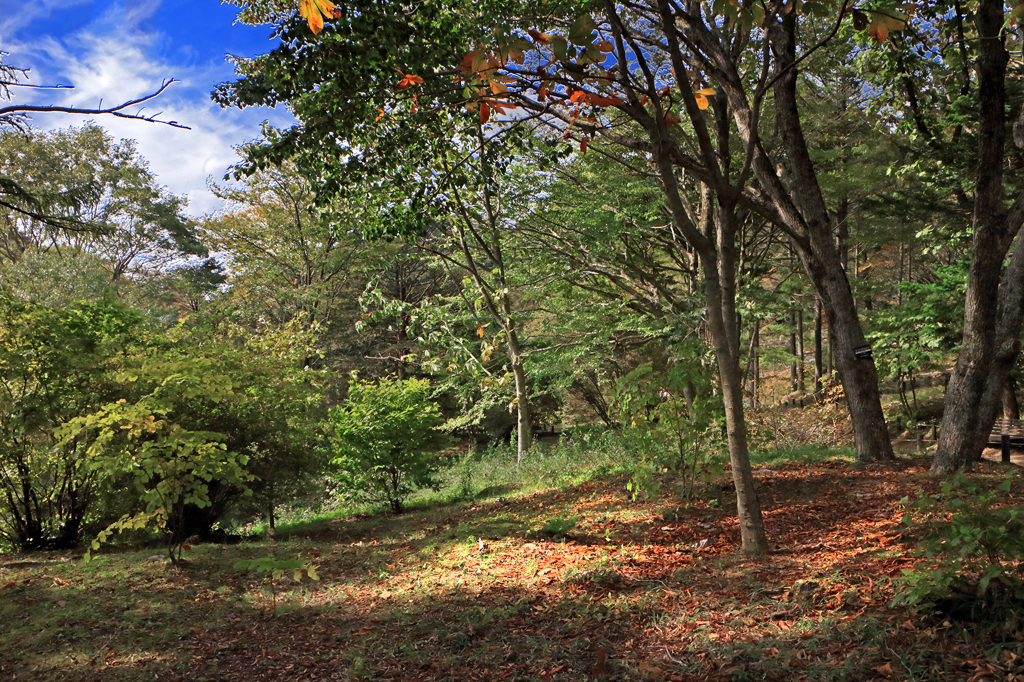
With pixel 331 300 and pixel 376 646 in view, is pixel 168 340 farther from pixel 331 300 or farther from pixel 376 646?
pixel 331 300

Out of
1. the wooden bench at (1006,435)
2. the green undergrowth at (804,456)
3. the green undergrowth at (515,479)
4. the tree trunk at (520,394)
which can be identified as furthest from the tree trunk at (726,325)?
the wooden bench at (1006,435)

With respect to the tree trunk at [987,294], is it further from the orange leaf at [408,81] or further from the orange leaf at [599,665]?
the orange leaf at [408,81]

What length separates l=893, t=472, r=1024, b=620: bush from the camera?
2.60 metres

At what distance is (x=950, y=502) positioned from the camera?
2885mm

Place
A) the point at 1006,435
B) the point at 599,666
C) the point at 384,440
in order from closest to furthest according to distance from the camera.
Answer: the point at 599,666 → the point at 384,440 → the point at 1006,435

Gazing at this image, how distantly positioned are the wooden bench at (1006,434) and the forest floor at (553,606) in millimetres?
4235

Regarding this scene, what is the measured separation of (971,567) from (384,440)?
273 inches

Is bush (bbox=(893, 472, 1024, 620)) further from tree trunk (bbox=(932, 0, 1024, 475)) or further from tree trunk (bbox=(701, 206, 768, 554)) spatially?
tree trunk (bbox=(932, 0, 1024, 475))

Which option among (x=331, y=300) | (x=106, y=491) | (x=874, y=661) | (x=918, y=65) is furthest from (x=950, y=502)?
(x=331, y=300)

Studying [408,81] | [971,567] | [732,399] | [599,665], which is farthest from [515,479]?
[971,567]

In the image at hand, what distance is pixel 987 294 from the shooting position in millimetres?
5629

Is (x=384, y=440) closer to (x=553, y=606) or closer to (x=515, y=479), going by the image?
(x=515, y=479)

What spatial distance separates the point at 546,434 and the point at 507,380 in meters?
12.2

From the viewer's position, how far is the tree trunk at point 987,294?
553 centimetres
